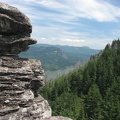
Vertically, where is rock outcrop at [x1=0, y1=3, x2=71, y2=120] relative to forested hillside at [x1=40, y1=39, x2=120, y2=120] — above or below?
above

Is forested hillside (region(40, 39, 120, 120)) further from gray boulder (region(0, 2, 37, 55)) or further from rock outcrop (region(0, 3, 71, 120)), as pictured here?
gray boulder (region(0, 2, 37, 55))

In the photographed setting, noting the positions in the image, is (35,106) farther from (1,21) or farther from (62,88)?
(62,88)

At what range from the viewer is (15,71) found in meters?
34.3

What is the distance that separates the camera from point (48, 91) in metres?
199

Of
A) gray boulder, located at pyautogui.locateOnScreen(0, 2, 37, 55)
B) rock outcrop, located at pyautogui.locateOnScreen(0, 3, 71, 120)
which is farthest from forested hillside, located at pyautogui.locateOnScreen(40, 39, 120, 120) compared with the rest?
gray boulder, located at pyautogui.locateOnScreen(0, 2, 37, 55)

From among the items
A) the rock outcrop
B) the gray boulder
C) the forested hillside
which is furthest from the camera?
the forested hillside

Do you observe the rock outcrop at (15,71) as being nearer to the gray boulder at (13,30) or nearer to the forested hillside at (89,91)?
the gray boulder at (13,30)

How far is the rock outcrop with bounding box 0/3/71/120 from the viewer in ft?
108

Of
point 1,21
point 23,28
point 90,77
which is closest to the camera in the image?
point 1,21

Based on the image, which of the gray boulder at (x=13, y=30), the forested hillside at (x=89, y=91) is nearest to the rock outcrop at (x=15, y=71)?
the gray boulder at (x=13, y=30)

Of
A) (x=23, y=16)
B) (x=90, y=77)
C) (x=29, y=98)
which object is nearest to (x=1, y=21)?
(x=23, y=16)

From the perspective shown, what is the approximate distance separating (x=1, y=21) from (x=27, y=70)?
7.22 m

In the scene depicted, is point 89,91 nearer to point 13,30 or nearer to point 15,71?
point 15,71

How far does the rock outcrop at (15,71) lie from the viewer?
32.9 m
